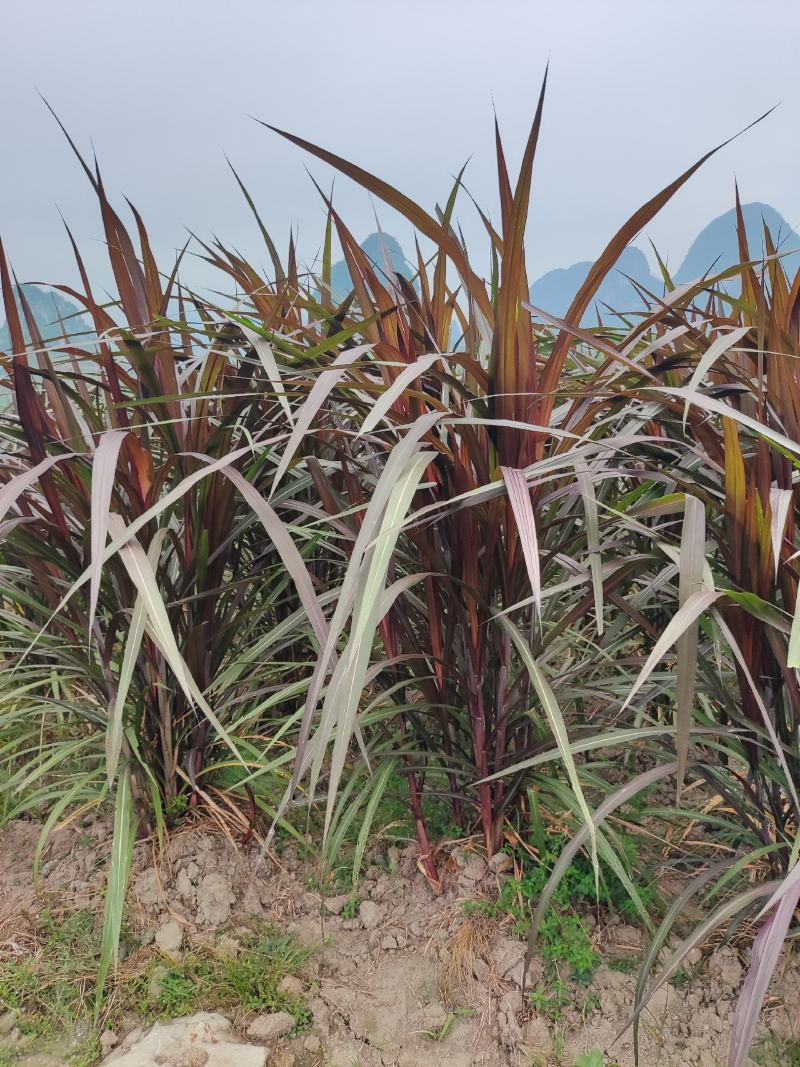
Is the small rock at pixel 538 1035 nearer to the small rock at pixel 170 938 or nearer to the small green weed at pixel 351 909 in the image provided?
the small green weed at pixel 351 909

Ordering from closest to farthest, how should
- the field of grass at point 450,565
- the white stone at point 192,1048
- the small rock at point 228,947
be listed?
1. the field of grass at point 450,565
2. the white stone at point 192,1048
3. the small rock at point 228,947

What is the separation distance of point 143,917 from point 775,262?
132cm

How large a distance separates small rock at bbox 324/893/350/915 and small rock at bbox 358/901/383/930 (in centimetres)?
4

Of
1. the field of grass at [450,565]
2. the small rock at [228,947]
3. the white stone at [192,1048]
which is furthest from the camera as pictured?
the small rock at [228,947]

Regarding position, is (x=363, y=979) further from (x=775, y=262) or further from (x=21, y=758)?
(x=775, y=262)

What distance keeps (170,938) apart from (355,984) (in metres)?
0.28

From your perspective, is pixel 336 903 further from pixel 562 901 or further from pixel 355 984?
pixel 562 901

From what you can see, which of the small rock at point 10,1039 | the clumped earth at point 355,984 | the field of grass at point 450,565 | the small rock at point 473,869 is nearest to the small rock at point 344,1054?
the clumped earth at point 355,984

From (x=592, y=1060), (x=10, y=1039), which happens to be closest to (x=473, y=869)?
(x=592, y=1060)

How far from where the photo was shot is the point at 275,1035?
996mm

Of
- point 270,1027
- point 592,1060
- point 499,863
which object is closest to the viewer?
point 592,1060

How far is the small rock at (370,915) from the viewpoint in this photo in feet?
3.65

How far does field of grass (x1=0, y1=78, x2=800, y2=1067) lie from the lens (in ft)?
2.60

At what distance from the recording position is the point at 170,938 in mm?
1109
